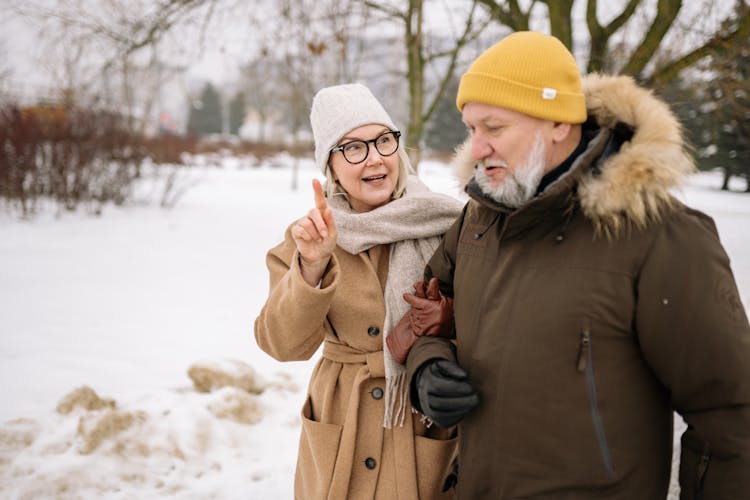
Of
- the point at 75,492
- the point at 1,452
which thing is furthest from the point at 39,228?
the point at 75,492

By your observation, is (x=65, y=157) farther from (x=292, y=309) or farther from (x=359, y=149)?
(x=292, y=309)

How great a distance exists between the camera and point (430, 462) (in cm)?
171

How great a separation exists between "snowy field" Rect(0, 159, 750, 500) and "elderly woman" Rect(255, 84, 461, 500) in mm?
321

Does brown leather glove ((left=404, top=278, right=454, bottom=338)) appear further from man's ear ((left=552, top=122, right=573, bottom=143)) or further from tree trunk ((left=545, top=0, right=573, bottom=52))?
tree trunk ((left=545, top=0, right=573, bottom=52))

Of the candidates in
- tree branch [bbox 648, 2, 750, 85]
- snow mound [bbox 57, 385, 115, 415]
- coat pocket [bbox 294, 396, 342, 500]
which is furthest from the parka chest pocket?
tree branch [bbox 648, 2, 750, 85]

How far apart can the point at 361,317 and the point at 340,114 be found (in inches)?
28.2

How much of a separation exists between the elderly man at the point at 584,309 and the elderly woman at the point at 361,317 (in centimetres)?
32

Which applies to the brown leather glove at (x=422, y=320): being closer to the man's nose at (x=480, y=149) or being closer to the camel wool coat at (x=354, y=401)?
the camel wool coat at (x=354, y=401)

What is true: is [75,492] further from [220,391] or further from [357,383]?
[357,383]

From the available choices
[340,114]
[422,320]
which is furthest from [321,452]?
[340,114]

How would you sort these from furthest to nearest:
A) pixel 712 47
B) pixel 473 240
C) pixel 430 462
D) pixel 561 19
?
pixel 561 19, pixel 712 47, pixel 430 462, pixel 473 240

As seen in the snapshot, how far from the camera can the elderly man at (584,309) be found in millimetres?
1103

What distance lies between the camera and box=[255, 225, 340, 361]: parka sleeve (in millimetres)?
1567

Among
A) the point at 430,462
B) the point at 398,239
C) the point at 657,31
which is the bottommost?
the point at 430,462
